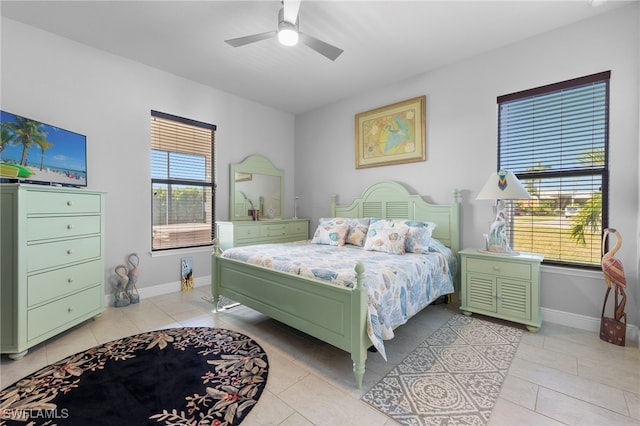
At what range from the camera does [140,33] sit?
2949 millimetres

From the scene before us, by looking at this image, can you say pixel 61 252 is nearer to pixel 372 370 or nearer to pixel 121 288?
pixel 121 288

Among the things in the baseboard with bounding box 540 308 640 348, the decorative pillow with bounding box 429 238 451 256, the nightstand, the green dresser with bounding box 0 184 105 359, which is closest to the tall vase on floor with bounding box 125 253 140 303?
the green dresser with bounding box 0 184 105 359

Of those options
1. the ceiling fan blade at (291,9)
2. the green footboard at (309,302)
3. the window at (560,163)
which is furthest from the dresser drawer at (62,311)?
the window at (560,163)

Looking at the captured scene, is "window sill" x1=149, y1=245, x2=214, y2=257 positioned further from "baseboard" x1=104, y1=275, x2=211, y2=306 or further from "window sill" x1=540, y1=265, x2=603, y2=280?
"window sill" x1=540, y1=265, x2=603, y2=280

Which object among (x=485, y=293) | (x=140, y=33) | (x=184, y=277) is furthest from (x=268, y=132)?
(x=485, y=293)

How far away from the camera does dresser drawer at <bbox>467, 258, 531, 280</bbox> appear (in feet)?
8.87

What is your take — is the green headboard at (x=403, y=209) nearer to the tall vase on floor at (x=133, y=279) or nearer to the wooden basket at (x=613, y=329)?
the wooden basket at (x=613, y=329)

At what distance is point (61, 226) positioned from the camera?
98.7 inches

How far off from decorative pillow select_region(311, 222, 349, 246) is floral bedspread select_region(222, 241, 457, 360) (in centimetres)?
18

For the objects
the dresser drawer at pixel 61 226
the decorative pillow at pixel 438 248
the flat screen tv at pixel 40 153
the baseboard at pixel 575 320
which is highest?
the flat screen tv at pixel 40 153

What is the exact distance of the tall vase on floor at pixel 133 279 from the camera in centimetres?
344

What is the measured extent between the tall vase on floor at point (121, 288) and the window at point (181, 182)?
18.7 inches

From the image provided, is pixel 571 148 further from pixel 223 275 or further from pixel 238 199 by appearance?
pixel 238 199

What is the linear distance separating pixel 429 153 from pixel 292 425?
3349mm
